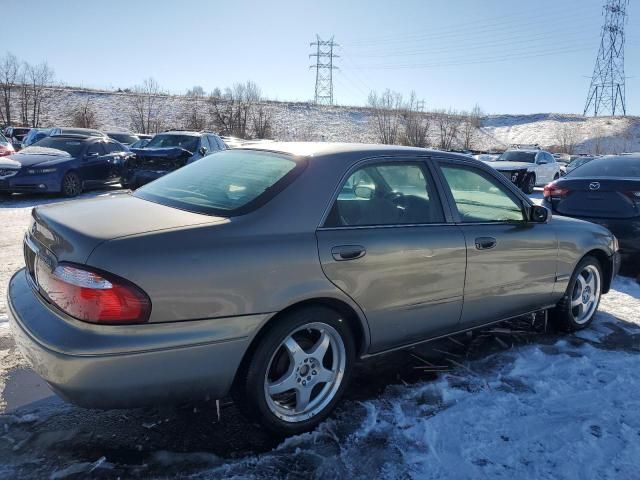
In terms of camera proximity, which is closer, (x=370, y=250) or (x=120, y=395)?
(x=120, y=395)

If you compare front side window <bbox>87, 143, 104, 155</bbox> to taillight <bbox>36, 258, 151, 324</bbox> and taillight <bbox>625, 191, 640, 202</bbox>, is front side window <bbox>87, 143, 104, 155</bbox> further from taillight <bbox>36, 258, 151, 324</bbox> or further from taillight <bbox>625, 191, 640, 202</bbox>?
taillight <bbox>36, 258, 151, 324</bbox>

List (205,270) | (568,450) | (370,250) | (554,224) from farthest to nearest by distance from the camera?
1. (554,224)
2. (370,250)
3. (568,450)
4. (205,270)

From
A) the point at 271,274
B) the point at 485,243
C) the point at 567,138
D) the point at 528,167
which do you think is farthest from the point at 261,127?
the point at 271,274

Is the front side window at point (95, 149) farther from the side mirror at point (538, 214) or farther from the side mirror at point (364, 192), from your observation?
the side mirror at point (538, 214)

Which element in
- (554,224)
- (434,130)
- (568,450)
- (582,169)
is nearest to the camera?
(568,450)

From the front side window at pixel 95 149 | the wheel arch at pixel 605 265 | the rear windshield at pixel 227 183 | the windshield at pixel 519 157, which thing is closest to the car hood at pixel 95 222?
the rear windshield at pixel 227 183

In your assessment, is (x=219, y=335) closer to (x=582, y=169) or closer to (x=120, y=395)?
(x=120, y=395)

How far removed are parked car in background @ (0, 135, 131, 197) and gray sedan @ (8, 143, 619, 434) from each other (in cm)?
908

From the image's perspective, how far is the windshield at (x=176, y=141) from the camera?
44.1 feet

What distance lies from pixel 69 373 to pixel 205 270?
717mm

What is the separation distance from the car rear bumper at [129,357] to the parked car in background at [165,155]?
9.89m

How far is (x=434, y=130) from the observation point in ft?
181

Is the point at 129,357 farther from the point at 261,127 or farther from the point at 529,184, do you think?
the point at 261,127

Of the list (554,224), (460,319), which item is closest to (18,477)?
(460,319)
